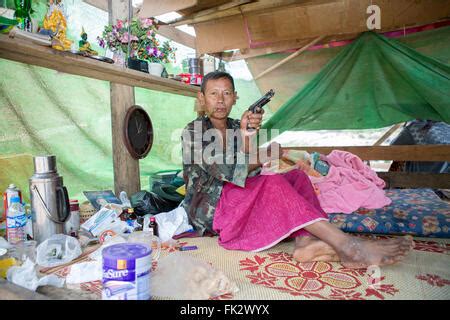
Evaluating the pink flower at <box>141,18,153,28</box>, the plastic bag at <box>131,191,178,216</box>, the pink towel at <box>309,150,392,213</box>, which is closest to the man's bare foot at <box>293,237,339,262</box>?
the pink towel at <box>309,150,392,213</box>

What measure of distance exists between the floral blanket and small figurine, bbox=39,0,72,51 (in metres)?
1.94

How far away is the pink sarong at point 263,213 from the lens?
1512mm

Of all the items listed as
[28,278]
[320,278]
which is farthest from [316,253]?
[28,278]

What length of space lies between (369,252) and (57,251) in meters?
1.44

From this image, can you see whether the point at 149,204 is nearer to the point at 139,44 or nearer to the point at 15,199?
the point at 15,199

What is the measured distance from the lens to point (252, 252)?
162 cm

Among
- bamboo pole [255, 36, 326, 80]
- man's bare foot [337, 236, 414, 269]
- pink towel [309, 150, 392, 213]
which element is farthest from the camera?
bamboo pole [255, 36, 326, 80]

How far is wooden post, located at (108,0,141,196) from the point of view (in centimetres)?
252

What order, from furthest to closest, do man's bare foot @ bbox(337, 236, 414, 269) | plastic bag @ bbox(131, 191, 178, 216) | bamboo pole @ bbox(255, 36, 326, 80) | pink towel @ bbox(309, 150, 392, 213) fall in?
1. bamboo pole @ bbox(255, 36, 326, 80)
2. plastic bag @ bbox(131, 191, 178, 216)
3. pink towel @ bbox(309, 150, 392, 213)
4. man's bare foot @ bbox(337, 236, 414, 269)

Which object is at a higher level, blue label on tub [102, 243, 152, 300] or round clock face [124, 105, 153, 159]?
round clock face [124, 105, 153, 159]

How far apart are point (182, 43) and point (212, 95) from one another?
188cm

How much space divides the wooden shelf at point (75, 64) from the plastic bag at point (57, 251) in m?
1.00

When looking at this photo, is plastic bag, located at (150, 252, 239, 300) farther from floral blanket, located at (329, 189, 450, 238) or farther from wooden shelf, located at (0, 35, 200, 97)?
wooden shelf, located at (0, 35, 200, 97)

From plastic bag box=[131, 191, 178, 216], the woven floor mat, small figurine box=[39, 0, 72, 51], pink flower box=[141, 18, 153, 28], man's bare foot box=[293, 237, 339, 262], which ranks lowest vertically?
the woven floor mat
